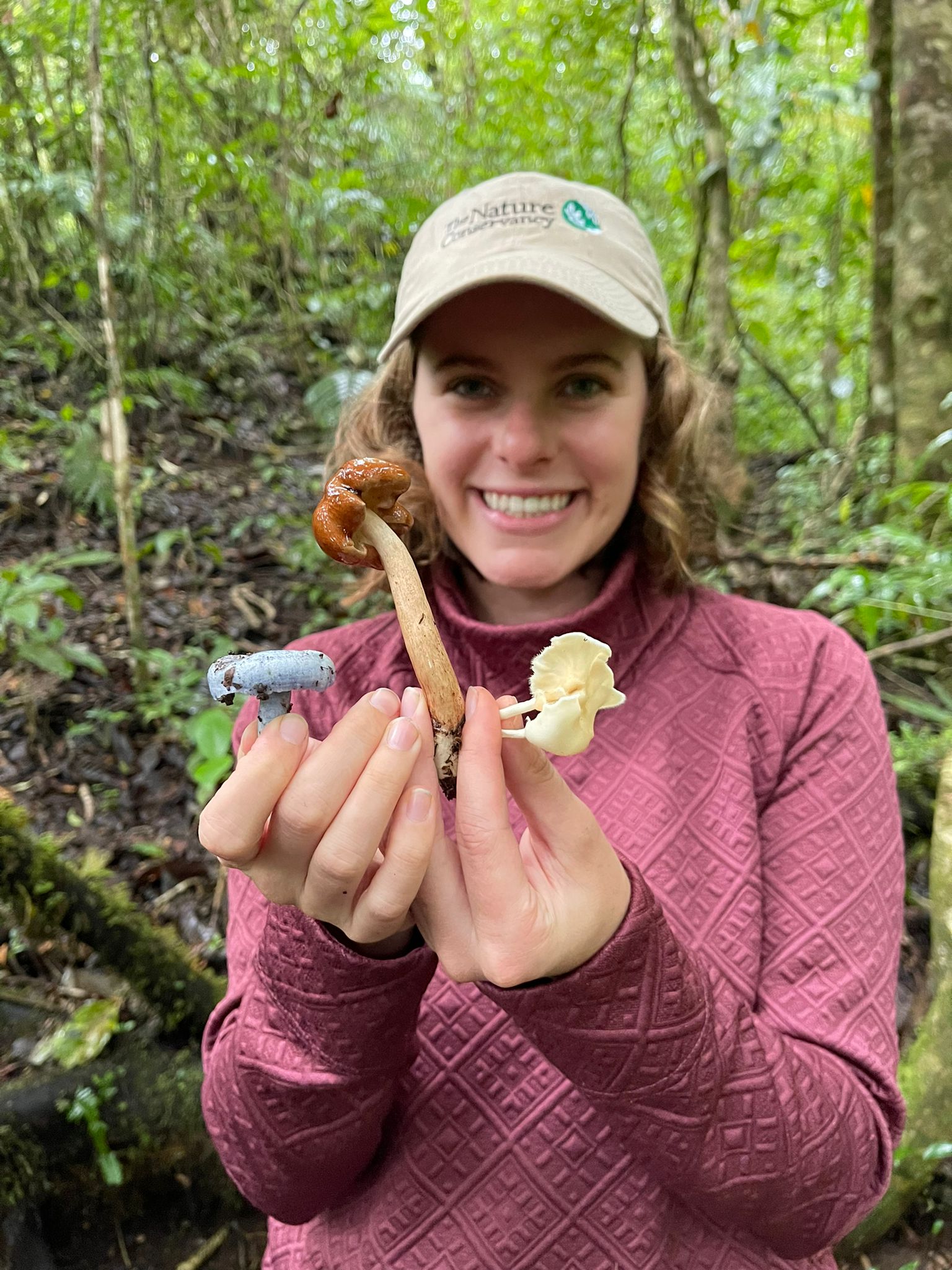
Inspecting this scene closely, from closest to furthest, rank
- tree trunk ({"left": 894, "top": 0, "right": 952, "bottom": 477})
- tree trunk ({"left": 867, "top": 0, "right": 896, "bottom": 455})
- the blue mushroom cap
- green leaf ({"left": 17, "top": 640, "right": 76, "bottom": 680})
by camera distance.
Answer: the blue mushroom cap < green leaf ({"left": 17, "top": 640, "right": 76, "bottom": 680}) < tree trunk ({"left": 894, "top": 0, "right": 952, "bottom": 477}) < tree trunk ({"left": 867, "top": 0, "right": 896, "bottom": 455})

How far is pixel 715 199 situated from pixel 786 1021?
5529 millimetres

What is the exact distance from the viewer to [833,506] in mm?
5914

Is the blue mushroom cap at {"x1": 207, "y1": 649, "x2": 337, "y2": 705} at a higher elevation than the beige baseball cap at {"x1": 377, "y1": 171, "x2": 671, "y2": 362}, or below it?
below

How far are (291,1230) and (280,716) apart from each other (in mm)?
1505

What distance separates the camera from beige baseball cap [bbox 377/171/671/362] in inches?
75.2

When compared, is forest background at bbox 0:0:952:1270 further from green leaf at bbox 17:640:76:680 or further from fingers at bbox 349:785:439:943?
fingers at bbox 349:785:439:943

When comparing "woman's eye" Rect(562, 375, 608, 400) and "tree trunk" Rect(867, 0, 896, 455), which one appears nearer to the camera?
"woman's eye" Rect(562, 375, 608, 400)

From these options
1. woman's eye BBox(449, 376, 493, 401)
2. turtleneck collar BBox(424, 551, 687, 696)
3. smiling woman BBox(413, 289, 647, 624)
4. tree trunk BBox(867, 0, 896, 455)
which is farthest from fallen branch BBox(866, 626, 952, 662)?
woman's eye BBox(449, 376, 493, 401)

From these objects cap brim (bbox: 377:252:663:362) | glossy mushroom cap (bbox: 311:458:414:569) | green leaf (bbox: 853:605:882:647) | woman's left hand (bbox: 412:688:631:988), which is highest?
cap brim (bbox: 377:252:663:362)

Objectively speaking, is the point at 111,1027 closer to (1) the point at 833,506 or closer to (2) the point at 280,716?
(2) the point at 280,716

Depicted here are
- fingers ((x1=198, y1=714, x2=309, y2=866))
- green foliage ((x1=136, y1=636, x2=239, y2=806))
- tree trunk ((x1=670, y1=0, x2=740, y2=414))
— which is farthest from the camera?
tree trunk ((x1=670, y1=0, x2=740, y2=414))

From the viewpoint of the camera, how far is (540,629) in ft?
6.79

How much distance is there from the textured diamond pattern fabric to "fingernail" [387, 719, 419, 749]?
0.42m

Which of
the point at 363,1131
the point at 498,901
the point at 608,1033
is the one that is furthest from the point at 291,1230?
the point at 498,901
